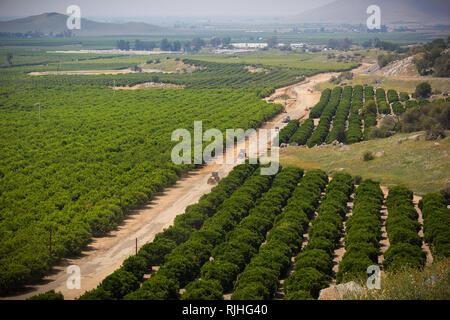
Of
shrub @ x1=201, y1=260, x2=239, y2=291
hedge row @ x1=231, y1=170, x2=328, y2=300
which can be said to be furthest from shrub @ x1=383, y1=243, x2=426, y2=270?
shrub @ x1=201, y1=260, x2=239, y2=291

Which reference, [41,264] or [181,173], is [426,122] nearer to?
[181,173]

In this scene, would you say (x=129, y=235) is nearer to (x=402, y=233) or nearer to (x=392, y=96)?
(x=402, y=233)

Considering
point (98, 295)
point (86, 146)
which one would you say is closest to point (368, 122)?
point (86, 146)

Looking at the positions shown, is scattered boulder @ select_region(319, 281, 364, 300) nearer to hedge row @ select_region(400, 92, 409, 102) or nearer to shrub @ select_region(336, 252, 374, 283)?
shrub @ select_region(336, 252, 374, 283)

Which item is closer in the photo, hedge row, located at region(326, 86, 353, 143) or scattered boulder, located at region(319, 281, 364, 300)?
scattered boulder, located at region(319, 281, 364, 300)

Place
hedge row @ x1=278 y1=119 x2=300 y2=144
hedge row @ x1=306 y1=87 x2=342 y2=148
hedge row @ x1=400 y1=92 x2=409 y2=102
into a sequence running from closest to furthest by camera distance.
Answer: hedge row @ x1=306 y1=87 x2=342 y2=148 < hedge row @ x1=278 y1=119 x2=300 y2=144 < hedge row @ x1=400 y1=92 x2=409 y2=102

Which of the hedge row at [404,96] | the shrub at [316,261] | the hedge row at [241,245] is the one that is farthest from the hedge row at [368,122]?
the shrub at [316,261]

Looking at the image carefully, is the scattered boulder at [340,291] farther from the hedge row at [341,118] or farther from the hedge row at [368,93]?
the hedge row at [368,93]
